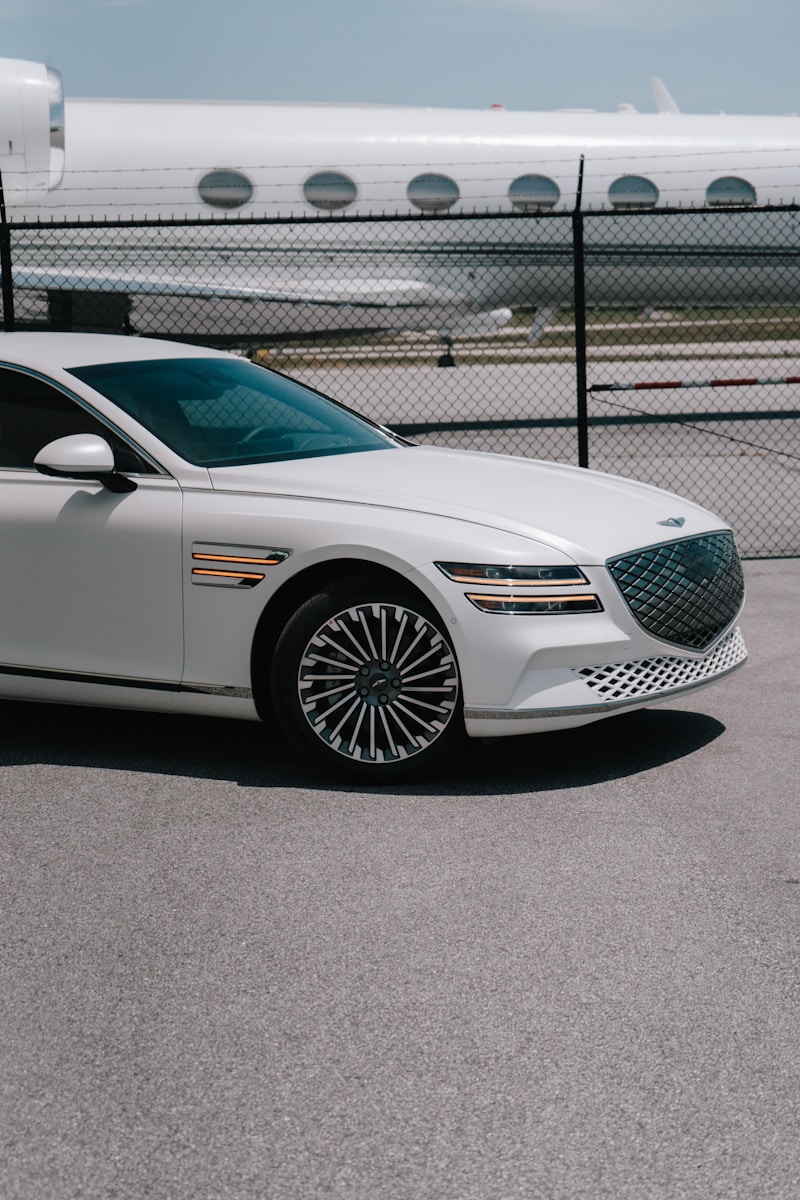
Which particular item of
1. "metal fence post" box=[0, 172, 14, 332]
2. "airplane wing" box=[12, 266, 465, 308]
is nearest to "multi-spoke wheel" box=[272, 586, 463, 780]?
"metal fence post" box=[0, 172, 14, 332]

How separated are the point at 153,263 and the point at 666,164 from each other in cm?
690

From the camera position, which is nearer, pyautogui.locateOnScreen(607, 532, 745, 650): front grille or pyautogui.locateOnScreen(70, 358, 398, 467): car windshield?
pyautogui.locateOnScreen(607, 532, 745, 650): front grille

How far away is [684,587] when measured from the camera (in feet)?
16.6

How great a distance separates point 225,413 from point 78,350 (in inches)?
26.6

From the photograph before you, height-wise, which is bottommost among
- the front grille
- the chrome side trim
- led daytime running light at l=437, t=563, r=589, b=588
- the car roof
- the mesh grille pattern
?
the chrome side trim

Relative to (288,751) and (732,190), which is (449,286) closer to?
(732,190)

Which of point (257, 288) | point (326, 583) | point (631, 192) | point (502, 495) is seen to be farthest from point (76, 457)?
point (631, 192)

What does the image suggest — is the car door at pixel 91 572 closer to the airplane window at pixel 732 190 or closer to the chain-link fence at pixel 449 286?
Answer: the chain-link fence at pixel 449 286

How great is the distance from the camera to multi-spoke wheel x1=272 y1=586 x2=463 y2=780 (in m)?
4.82

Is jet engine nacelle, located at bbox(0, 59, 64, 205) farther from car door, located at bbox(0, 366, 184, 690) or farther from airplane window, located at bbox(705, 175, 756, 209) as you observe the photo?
car door, located at bbox(0, 366, 184, 690)

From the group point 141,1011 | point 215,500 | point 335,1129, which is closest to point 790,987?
point 335,1129

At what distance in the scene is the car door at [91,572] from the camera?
199 inches

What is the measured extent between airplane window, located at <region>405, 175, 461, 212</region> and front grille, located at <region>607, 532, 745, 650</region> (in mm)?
12769

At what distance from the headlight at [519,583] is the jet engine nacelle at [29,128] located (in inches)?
496
